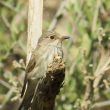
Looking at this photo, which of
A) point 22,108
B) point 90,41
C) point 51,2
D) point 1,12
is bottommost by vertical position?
point 22,108

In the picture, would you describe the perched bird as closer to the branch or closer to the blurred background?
the branch

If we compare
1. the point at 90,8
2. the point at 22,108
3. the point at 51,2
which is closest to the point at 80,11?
the point at 90,8

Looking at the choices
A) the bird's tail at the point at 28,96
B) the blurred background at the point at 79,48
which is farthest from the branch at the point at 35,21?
the blurred background at the point at 79,48

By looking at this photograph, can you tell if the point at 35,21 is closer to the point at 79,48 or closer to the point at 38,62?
the point at 38,62

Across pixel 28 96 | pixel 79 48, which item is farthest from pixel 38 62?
pixel 79 48

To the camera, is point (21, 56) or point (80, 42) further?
point (21, 56)

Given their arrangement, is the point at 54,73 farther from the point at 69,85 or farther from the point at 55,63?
the point at 69,85

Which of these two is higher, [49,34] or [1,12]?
[1,12]

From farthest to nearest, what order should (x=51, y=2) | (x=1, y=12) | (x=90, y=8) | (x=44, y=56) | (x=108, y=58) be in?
(x=51, y=2)
(x=1, y=12)
(x=90, y=8)
(x=108, y=58)
(x=44, y=56)

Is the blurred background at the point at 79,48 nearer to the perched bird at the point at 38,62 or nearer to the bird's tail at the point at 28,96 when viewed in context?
the perched bird at the point at 38,62
